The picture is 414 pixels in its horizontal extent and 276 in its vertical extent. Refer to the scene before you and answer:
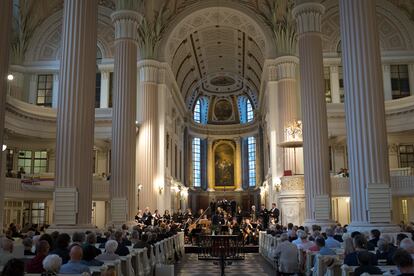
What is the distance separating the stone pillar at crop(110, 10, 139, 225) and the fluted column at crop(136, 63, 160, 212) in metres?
6.49

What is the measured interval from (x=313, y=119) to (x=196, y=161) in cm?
3137

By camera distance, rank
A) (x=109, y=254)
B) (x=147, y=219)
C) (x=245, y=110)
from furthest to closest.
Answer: (x=245, y=110) < (x=147, y=219) < (x=109, y=254)

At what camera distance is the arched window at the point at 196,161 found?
47294 mm

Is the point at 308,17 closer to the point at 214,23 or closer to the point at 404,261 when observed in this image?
the point at 214,23

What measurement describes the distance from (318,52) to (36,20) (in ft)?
57.3

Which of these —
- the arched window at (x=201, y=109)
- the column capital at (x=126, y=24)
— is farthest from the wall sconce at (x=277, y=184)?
the arched window at (x=201, y=109)

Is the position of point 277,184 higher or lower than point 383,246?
higher

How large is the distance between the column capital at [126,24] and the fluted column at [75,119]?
664 centimetres

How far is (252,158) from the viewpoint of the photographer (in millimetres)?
47344

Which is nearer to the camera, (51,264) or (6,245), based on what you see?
(51,264)

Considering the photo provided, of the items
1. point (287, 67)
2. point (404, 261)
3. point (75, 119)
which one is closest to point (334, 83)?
point (287, 67)

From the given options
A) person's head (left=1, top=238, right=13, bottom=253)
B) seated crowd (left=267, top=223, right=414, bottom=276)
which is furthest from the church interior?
person's head (left=1, top=238, right=13, bottom=253)

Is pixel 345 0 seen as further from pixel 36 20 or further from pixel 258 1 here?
pixel 36 20

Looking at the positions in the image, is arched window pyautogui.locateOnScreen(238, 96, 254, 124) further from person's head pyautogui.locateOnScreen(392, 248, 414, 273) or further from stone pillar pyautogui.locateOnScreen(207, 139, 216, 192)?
person's head pyautogui.locateOnScreen(392, 248, 414, 273)
